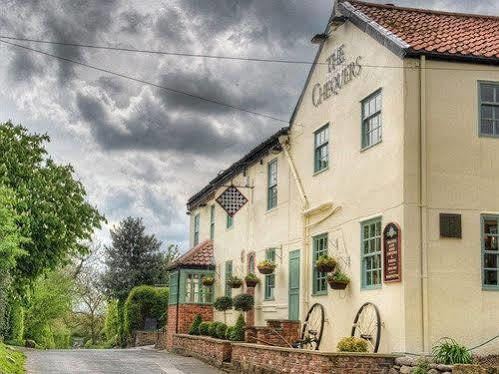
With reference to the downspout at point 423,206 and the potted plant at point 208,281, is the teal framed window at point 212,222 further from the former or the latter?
the downspout at point 423,206

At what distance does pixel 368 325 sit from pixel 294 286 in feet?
18.2

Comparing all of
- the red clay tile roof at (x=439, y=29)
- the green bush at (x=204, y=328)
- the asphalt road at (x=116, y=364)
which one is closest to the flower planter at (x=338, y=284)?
the asphalt road at (x=116, y=364)

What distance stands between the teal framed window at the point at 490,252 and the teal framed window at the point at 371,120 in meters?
3.06

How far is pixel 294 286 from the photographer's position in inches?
924

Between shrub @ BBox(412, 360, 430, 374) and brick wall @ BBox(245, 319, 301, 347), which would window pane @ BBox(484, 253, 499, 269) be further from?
brick wall @ BBox(245, 319, 301, 347)

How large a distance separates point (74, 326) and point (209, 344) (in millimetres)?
48152

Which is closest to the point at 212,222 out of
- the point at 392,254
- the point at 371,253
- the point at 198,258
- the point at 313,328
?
the point at 198,258

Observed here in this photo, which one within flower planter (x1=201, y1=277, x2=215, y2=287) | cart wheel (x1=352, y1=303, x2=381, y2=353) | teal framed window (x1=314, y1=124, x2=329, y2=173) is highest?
teal framed window (x1=314, y1=124, x2=329, y2=173)

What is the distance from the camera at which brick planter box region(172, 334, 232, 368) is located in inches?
918

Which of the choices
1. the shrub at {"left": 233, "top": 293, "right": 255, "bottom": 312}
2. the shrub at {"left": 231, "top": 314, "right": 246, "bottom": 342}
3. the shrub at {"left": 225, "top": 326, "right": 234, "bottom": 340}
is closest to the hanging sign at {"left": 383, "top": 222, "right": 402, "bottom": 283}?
the shrub at {"left": 231, "top": 314, "right": 246, "bottom": 342}

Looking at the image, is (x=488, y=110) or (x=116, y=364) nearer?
(x=488, y=110)

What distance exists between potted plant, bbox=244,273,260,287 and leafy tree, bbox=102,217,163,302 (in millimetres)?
23537

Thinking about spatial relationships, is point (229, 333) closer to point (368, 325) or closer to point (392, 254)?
point (368, 325)

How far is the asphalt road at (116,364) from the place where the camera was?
2152 cm
